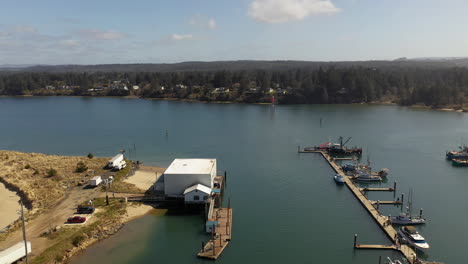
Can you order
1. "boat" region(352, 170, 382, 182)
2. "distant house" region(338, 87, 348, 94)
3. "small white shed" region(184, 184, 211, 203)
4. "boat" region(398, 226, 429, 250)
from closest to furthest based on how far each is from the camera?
"boat" region(398, 226, 429, 250) → "small white shed" region(184, 184, 211, 203) → "boat" region(352, 170, 382, 182) → "distant house" region(338, 87, 348, 94)

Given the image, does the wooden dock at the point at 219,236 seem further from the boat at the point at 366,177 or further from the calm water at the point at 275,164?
the boat at the point at 366,177

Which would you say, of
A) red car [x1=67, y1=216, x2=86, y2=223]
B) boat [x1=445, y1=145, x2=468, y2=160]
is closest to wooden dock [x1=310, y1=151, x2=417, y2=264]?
boat [x1=445, y1=145, x2=468, y2=160]

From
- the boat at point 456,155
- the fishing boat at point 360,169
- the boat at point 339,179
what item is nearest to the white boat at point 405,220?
the boat at point 339,179

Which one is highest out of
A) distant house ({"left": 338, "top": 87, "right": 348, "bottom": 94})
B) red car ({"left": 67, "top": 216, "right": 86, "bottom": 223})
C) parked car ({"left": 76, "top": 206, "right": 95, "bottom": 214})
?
distant house ({"left": 338, "top": 87, "right": 348, "bottom": 94})

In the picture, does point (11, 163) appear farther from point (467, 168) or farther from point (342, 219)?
point (467, 168)

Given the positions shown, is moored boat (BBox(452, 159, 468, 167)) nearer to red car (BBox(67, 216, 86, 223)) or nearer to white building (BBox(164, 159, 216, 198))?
white building (BBox(164, 159, 216, 198))

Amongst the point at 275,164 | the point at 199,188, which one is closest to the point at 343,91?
the point at 275,164
